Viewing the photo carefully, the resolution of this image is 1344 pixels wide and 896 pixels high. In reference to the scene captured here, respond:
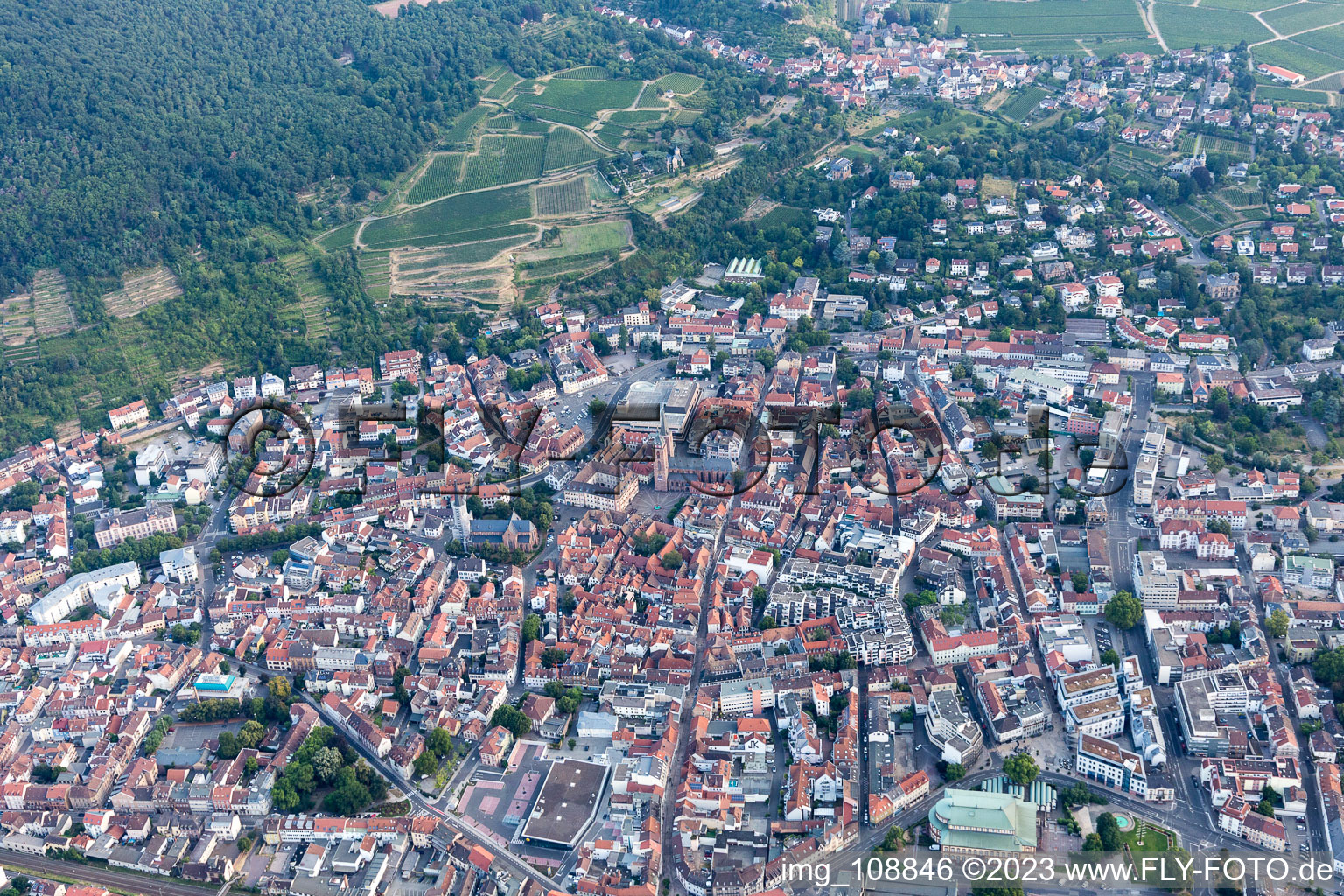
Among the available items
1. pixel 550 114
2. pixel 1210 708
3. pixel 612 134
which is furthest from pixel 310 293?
pixel 1210 708

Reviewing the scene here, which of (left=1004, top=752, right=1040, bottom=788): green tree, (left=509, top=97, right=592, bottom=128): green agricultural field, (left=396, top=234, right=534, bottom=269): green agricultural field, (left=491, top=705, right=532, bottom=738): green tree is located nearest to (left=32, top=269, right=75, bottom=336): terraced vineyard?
(left=396, top=234, right=534, bottom=269): green agricultural field

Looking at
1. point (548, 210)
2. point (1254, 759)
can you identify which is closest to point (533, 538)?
point (1254, 759)

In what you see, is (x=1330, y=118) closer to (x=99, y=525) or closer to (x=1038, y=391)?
(x=1038, y=391)

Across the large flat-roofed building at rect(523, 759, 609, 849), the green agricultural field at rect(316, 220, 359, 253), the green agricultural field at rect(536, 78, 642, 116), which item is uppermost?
the green agricultural field at rect(536, 78, 642, 116)

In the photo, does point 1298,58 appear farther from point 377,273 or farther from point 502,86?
point 377,273

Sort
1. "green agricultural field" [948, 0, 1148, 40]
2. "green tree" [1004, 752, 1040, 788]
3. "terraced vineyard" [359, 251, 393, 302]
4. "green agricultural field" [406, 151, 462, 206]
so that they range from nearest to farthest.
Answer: "green tree" [1004, 752, 1040, 788] → "terraced vineyard" [359, 251, 393, 302] → "green agricultural field" [406, 151, 462, 206] → "green agricultural field" [948, 0, 1148, 40]

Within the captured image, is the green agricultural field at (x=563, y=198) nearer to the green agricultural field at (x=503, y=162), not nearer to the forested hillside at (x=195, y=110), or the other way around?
the green agricultural field at (x=503, y=162)

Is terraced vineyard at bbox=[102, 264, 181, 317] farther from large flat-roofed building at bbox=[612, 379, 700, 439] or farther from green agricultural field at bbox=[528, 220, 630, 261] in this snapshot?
large flat-roofed building at bbox=[612, 379, 700, 439]

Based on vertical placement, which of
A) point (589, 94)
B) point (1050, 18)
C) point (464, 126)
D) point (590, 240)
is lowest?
point (590, 240)
